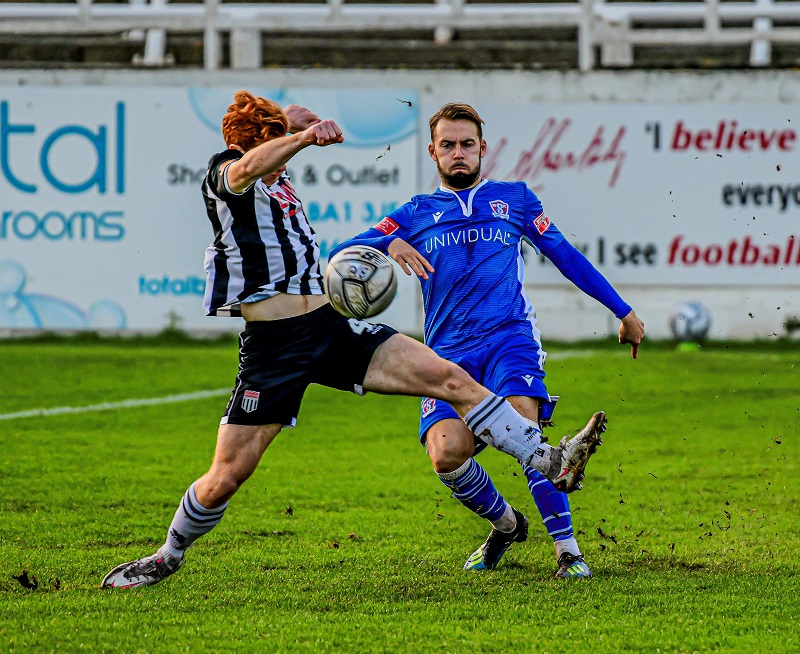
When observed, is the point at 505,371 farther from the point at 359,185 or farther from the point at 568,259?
the point at 359,185

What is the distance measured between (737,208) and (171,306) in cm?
727

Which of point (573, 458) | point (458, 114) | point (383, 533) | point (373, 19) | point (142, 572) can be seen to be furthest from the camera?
point (373, 19)

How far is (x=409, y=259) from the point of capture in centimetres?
558

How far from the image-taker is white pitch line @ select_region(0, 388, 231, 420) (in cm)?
1107

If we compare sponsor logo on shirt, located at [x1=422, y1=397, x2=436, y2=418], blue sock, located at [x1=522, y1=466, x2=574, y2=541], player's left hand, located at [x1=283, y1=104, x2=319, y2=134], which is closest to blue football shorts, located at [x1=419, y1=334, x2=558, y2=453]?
sponsor logo on shirt, located at [x1=422, y1=397, x2=436, y2=418]

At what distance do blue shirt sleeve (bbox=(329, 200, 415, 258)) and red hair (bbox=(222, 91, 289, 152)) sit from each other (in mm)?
592

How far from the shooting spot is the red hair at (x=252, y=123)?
5.55 metres

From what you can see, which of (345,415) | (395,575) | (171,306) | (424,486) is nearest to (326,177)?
(171,306)

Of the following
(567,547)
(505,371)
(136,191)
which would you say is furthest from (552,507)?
(136,191)

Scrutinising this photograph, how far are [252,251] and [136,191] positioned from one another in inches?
464

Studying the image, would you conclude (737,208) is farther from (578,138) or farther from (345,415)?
(345,415)

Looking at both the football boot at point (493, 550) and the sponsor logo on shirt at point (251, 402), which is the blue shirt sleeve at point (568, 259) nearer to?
the football boot at point (493, 550)

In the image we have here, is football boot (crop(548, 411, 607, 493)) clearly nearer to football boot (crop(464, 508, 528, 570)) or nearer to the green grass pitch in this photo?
the green grass pitch
